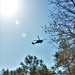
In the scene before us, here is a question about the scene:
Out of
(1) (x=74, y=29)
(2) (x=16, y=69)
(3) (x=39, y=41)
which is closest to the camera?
(3) (x=39, y=41)

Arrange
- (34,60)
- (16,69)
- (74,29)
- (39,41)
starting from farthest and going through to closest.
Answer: (16,69) < (34,60) < (74,29) < (39,41)

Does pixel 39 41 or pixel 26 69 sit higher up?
pixel 26 69

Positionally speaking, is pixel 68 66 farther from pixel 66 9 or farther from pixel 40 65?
pixel 40 65

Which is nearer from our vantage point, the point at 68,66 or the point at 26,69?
the point at 68,66

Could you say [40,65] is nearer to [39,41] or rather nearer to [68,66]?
[68,66]

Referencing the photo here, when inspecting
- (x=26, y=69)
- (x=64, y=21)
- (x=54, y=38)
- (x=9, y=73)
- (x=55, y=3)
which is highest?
(x=9, y=73)

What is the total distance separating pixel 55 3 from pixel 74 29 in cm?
245

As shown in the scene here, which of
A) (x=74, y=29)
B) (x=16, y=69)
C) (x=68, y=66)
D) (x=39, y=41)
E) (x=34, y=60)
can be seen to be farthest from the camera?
(x=16, y=69)

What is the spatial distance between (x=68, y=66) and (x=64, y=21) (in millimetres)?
13444

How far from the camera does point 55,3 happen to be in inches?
670

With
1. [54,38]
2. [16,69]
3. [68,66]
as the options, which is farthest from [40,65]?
[54,38]

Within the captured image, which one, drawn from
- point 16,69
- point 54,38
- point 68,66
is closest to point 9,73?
point 16,69

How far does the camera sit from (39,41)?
14391 mm

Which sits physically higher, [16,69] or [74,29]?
[16,69]
